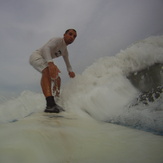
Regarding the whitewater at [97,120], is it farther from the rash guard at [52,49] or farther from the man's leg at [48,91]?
the rash guard at [52,49]

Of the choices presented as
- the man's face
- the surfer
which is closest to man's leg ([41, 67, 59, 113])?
the surfer

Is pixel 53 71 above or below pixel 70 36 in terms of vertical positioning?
below

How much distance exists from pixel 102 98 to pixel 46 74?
0.76m

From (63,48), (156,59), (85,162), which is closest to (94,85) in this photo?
(63,48)

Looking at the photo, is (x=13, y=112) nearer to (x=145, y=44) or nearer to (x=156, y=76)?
(x=156, y=76)

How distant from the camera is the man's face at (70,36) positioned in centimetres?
209

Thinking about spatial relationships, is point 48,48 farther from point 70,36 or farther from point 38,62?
point 70,36

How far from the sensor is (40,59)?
2102 mm

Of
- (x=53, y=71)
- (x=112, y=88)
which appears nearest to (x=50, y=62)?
(x=53, y=71)

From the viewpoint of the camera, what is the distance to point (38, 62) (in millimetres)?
2086

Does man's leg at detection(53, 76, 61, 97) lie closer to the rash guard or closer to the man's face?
the rash guard

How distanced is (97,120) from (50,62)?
2.88 ft

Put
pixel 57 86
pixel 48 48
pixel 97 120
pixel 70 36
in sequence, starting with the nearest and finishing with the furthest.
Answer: pixel 97 120 → pixel 48 48 → pixel 70 36 → pixel 57 86

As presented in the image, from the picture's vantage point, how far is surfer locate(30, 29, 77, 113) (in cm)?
185
